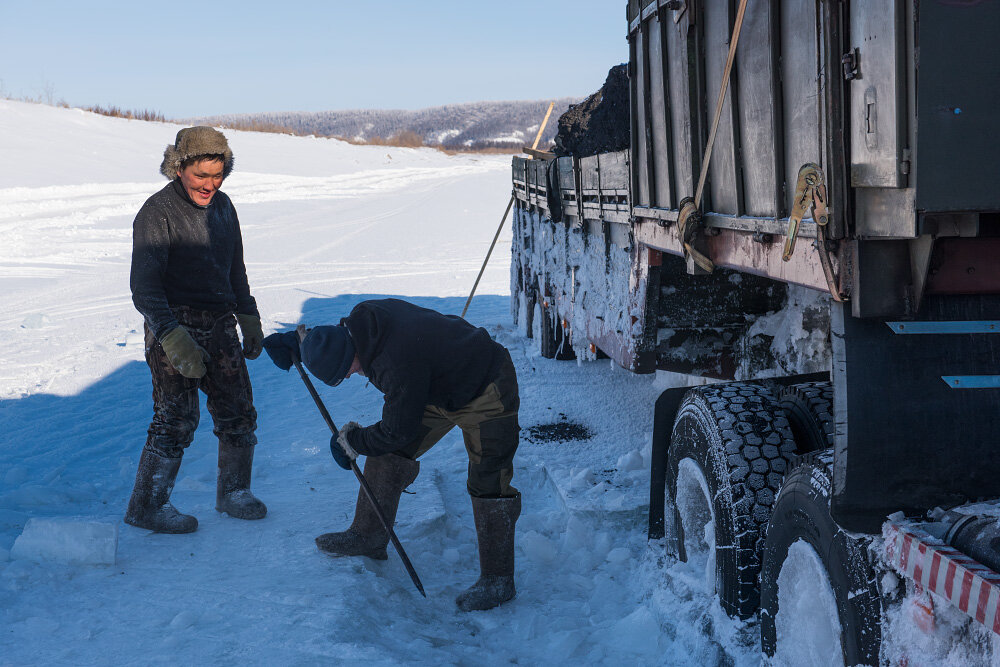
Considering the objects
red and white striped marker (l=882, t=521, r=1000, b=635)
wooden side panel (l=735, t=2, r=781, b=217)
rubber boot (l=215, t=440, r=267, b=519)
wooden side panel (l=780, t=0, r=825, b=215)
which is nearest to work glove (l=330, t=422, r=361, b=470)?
rubber boot (l=215, t=440, r=267, b=519)

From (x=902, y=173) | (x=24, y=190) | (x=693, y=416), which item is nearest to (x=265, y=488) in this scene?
(x=693, y=416)

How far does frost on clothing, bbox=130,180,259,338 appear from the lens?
11.9ft

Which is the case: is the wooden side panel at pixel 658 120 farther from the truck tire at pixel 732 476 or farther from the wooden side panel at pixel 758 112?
the truck tire at pixel 732 476

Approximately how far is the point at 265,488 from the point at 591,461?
6.64ft

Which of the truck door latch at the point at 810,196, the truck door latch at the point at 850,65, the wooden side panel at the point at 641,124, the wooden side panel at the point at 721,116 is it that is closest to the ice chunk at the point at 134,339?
the wooden side panel at the point at 641,124

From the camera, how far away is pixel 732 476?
8.90 feet

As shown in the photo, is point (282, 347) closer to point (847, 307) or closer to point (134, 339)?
point (847, 307)

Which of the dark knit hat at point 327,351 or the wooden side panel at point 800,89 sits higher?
the wooden side panel at point 800,89

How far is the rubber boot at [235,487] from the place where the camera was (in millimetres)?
4062

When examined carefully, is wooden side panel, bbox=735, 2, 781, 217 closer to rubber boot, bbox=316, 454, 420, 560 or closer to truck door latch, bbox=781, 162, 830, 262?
truck door latch, bbox=781, 162, 830, 262

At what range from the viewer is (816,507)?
83.5 inches

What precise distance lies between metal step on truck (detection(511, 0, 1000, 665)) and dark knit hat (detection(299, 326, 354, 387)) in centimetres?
138

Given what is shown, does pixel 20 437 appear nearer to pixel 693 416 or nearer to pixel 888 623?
pixel 693 416

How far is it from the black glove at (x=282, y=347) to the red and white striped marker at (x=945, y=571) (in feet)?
8.13
